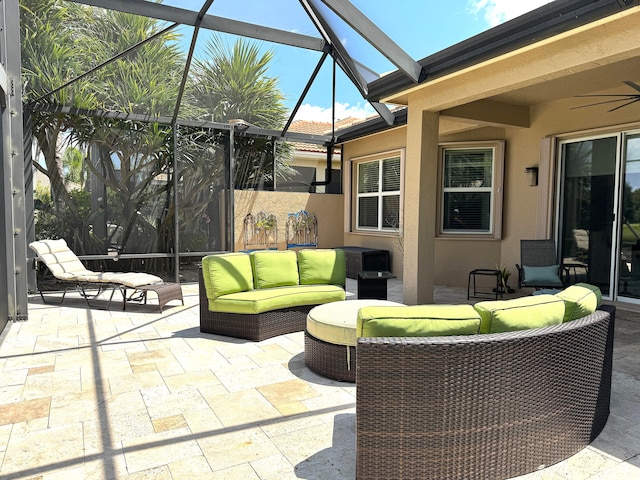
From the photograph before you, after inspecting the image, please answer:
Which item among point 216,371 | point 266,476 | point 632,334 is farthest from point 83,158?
point 632,334

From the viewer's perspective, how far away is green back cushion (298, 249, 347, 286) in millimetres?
5879

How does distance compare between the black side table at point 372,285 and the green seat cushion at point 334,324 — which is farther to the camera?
the black side table at point 372,285

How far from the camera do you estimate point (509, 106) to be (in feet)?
24.5

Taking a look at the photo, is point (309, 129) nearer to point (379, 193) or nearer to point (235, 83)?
point (235, 83)

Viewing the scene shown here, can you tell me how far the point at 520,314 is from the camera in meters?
2.46

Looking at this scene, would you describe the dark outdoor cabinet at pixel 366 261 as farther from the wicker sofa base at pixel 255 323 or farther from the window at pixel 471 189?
the wicker sofa base at pixel 255 323

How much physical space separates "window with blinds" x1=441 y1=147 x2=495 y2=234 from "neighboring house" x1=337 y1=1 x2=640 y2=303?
20 mm

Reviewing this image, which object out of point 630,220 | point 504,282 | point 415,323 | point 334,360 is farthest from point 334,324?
point 630,220

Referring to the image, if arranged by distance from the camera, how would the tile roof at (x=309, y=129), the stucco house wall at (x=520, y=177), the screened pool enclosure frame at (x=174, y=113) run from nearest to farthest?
the screened pool enclosure frame at (x=174, y=113)
the stucco house wall at (x=520, y=177)
the tile roof at (x=309, y=129)

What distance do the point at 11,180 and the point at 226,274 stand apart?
3.06m

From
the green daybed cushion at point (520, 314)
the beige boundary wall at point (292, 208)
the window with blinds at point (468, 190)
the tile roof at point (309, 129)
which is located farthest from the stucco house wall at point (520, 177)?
the green daybed cushion at point (520, 314)

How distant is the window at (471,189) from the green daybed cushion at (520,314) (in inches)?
239

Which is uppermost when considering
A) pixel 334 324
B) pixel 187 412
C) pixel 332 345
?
pixel 334 324

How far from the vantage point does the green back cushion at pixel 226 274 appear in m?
5.12
